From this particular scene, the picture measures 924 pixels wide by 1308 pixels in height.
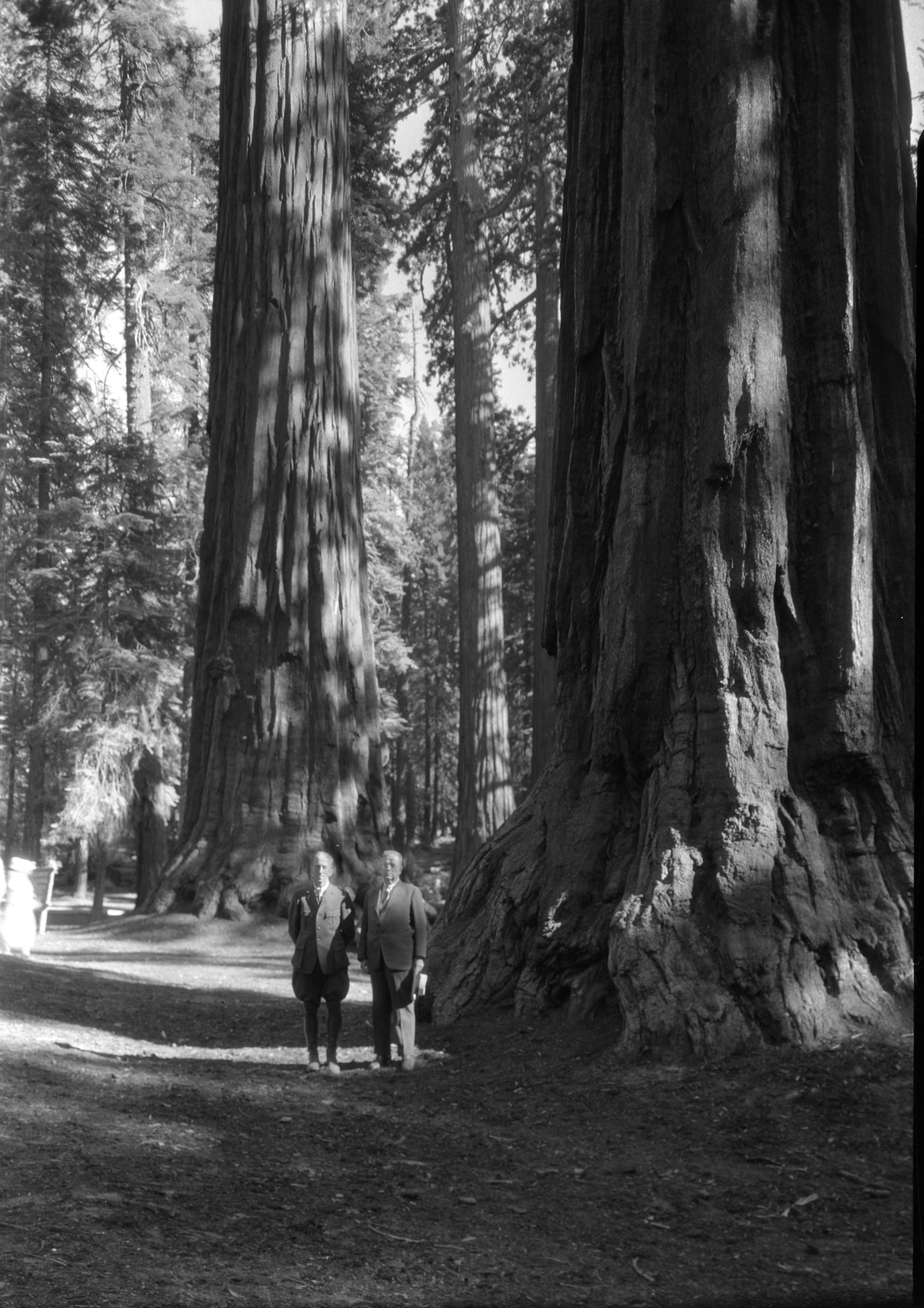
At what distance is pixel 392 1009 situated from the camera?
7680 mm

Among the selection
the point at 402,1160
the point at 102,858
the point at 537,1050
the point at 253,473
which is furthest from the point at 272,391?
the point at 102,858

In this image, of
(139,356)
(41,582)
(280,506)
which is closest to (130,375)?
(139,356)

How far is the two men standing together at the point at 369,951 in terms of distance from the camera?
7.60 m

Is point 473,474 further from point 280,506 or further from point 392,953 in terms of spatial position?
point 392,953

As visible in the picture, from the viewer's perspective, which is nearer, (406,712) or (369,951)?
(369,951)

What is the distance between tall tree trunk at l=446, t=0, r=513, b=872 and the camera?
2086cm

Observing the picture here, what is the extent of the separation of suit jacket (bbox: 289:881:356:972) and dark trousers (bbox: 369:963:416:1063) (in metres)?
0.27

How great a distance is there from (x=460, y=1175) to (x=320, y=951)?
2.49m

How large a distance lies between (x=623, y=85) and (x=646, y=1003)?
218 inches

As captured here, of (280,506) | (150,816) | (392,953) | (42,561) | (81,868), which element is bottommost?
(392,953)

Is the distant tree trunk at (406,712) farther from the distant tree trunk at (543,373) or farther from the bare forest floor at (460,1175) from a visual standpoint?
the bare forest floor at (460,1175)

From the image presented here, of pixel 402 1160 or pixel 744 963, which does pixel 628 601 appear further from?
pixel 402 1160

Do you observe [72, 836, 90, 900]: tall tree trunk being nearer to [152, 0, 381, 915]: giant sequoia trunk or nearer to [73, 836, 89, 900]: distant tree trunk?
[73, 836, 89, 900]: distant tree trunk

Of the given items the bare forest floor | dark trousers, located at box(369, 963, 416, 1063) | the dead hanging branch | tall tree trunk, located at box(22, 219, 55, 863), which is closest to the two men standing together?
dark trousers, located at box(369, 963, 416, 1063)
